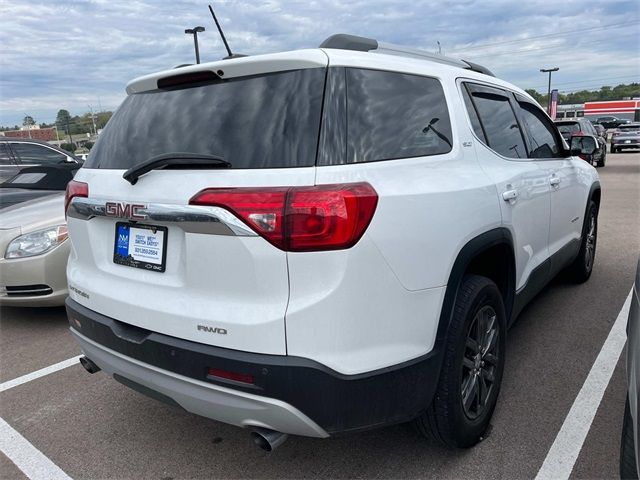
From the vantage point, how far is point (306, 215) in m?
1.84

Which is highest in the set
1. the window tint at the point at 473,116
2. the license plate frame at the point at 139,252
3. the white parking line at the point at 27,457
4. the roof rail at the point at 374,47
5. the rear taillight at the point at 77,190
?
the roof rail at the point at 374,47

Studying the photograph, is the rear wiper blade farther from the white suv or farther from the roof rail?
the roof rail

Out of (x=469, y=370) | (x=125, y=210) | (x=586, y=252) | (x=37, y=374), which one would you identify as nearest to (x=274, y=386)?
(x=125, y=210)

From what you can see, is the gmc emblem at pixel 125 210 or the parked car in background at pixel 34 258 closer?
the gmc emblem at pixel 125 210

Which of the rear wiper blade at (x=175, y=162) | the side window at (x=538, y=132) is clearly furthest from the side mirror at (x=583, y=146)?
the rear wiper blade at (x=175, y=162)

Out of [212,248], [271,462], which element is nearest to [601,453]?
[271,462]

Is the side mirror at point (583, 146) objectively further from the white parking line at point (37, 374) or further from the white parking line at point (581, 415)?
the white parking line at point (37, 374)

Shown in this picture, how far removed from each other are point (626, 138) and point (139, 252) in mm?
29378

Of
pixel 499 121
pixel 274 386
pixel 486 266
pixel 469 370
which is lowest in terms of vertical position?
pixel 469 370

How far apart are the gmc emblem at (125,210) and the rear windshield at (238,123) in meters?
0.21

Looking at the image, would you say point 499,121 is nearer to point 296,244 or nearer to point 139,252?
point 296,244

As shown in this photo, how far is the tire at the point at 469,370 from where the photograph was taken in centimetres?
232

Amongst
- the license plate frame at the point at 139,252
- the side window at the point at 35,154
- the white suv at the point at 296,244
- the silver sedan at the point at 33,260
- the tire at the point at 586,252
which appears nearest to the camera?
A: the white suv at the point at 296,244

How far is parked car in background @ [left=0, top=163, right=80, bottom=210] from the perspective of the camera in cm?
561
